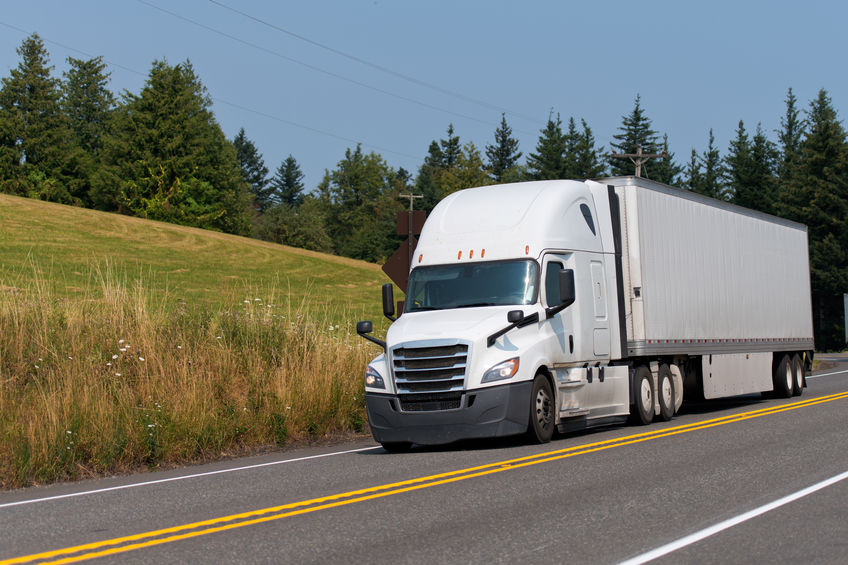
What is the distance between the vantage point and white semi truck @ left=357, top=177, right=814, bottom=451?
1348 cm

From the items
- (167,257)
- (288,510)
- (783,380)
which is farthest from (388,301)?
(167,257)

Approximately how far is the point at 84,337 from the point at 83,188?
291 feet

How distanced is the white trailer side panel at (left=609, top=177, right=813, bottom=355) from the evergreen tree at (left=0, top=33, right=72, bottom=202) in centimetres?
8109

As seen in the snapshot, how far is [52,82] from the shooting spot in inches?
4090

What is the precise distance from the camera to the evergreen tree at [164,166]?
9394 centimetres

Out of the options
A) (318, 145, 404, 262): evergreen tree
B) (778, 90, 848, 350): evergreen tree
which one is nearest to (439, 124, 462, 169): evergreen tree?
(318, 145, 404, 262): evergreen tree

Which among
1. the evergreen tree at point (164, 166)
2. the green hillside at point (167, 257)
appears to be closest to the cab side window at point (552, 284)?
the green hillside at point (167, 257)

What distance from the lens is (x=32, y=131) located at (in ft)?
322

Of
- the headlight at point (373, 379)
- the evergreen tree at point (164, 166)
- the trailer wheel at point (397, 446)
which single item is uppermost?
the evergreen tree at point (164, 166)

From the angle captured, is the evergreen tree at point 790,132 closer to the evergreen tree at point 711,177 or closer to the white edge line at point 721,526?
the evergreen tree at point 711,177

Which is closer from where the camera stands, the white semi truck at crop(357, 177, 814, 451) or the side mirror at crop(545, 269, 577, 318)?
the white semi truck at crop(357, 177, 814, 451)

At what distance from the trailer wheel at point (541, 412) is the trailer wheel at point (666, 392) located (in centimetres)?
406

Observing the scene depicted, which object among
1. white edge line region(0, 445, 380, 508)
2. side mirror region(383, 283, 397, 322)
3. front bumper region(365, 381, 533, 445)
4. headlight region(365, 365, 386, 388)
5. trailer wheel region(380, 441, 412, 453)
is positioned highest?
side mirror region(383, 283, 397, 322)

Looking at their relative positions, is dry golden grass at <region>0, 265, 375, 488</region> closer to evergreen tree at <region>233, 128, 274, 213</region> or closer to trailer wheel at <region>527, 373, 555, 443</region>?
trailer wheel at <region>527, 373, 555, 443</region>
